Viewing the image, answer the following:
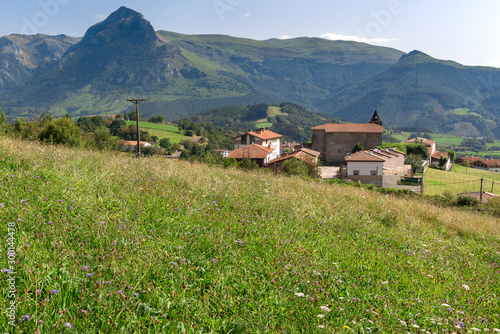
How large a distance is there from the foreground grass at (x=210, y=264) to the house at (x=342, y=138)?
6931cm

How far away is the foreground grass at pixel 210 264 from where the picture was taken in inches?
111

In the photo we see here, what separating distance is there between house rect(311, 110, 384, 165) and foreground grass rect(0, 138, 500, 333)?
69308 mm

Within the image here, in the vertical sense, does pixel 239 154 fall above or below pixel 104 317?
below

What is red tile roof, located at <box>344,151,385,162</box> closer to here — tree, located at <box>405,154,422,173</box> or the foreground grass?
tree, located at <box>405,154,422,173</box>

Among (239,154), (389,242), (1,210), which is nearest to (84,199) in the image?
(1,210)

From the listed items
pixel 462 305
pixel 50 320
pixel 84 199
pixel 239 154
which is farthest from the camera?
pixel 239 154

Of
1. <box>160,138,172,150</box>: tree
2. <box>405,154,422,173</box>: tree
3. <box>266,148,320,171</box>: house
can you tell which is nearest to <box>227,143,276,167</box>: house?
<box>266,148,320,171</box>: house

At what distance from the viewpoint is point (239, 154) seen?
59250 millimetres

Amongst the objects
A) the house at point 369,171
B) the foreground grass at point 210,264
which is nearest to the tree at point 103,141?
the foreground grass at point 210,264

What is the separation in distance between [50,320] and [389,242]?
515 cm

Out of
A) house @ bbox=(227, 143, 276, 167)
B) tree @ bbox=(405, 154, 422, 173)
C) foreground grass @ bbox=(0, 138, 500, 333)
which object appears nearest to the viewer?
foreground grass @ bbox=(0, 138, 500, 333)

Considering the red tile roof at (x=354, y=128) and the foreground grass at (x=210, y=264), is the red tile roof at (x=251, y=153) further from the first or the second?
the foreground grass at (x=210, y=264)

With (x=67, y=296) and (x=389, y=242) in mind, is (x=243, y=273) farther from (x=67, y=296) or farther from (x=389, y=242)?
(x=389, y=242)

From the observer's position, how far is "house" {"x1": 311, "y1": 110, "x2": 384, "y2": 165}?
7331cm
